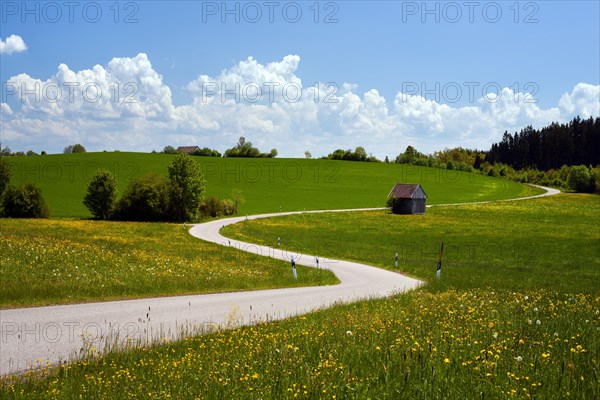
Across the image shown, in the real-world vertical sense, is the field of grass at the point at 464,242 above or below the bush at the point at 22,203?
below

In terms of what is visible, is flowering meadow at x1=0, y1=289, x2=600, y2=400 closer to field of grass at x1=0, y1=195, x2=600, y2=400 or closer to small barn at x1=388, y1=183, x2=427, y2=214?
field of grass at x1=0, y1=195, x2=600, y2=400

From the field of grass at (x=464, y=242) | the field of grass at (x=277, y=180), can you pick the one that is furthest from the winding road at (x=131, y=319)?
the field of grass at (x=277, y=180)

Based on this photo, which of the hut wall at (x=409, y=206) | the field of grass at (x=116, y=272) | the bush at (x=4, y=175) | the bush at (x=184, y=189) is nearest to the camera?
the field of grass at (x=116, y=272)

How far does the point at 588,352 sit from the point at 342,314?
6.29 metres

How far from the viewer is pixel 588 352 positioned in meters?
7.93

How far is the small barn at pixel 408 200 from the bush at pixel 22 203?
53616 mm

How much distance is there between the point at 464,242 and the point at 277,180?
81.7m

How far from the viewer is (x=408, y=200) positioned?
81750 mm

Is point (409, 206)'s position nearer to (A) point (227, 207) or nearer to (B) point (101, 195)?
(A) point (227, 207)

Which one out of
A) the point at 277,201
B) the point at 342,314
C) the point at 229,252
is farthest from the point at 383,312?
the point at 277,201

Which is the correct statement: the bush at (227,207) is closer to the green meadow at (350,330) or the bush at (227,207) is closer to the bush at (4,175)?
the bush at (4,175)

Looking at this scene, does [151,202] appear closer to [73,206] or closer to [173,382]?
[73,206]

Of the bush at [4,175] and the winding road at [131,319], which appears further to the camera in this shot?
the bush at [4,175]

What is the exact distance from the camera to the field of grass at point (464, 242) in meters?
27.2
